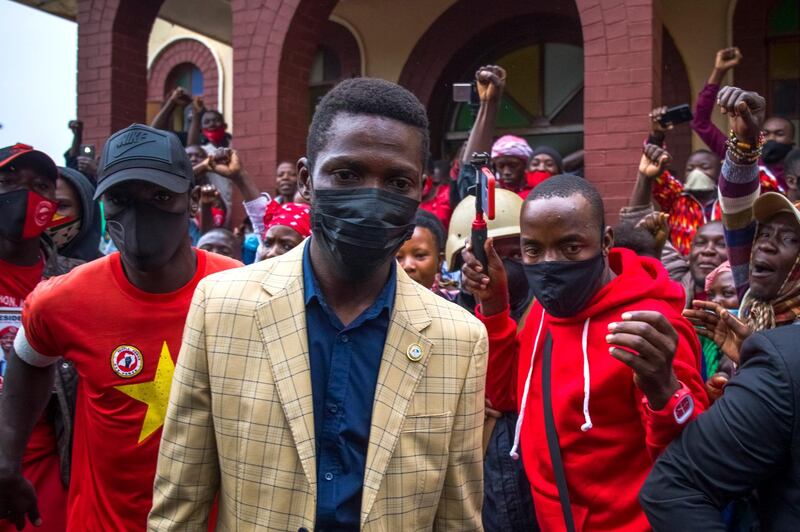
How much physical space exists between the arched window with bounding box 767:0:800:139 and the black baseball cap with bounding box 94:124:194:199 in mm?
7302

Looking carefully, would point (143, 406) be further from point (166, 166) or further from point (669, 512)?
point (669, 512)

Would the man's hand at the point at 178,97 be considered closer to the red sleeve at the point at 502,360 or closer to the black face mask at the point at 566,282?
the red sleeve at the point at 502,360

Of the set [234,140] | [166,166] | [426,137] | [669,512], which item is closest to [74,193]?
[166,166]

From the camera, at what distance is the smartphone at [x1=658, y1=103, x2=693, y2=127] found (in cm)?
550

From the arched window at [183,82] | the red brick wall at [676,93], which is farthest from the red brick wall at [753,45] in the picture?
the arched window at [183,82]

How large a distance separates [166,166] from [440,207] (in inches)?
160

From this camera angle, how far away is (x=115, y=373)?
104 inches

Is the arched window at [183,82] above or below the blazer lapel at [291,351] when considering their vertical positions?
above

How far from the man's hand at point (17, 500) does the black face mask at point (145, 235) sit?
34.8 inches

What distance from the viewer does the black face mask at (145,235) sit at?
2691 millimetres

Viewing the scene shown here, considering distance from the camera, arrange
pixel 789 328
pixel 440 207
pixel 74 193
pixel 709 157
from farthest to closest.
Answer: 1. pixel 440 207
2. pixel 709 157
3. pixel 74 193
4. pixel 789 328

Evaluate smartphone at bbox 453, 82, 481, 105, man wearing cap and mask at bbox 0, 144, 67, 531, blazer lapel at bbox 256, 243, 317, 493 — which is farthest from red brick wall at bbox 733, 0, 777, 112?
blazer lapel at bbox 256, 243, 317, 493

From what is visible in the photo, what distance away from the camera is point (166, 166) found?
2.75 metres

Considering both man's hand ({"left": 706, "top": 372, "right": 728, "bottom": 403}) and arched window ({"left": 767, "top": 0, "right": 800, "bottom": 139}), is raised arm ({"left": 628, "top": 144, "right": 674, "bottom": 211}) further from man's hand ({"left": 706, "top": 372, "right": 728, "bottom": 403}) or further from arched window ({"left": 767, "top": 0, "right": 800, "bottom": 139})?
arched window ({"left": 767, "top": 0, "right": 800, "bottom": 139})
